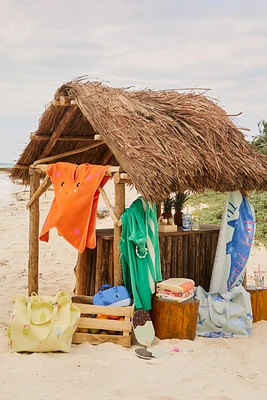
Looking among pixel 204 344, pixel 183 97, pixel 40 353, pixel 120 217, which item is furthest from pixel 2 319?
pixel 183 97

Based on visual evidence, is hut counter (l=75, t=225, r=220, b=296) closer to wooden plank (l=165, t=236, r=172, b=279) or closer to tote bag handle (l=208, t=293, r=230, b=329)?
wooden plank (l=165, t=236, r=172, b=279)

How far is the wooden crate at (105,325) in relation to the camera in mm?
6238

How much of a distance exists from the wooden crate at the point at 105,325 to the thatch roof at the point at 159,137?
4.58 feet

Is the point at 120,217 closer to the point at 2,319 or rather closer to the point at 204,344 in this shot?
the point at 204,344

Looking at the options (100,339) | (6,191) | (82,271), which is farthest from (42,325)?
(6,191)

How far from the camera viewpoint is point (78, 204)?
6887mm

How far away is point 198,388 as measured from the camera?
5.01 m

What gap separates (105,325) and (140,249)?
97 cm

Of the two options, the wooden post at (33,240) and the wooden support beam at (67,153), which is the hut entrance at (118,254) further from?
the wooden support beam at (67,153)

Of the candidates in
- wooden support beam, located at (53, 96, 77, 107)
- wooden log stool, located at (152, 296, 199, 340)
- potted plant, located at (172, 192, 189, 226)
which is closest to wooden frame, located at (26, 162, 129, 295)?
wooden log stool, located at (152, 296, 199, 340)

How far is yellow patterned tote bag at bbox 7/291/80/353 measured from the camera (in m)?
5.85

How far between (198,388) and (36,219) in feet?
13.8

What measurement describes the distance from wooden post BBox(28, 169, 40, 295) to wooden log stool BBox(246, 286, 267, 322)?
3.16m

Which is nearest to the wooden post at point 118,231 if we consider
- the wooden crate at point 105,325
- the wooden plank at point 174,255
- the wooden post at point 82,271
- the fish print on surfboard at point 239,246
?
the wooden crate at point 105,325
